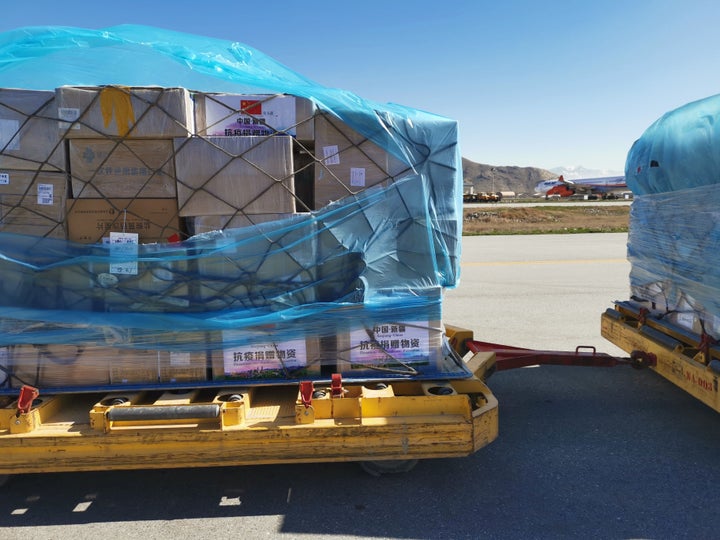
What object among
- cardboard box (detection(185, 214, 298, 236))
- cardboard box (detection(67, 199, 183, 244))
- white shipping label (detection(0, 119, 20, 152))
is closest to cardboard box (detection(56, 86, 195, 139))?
white shipping label (detection(0, 119, 20, 152))

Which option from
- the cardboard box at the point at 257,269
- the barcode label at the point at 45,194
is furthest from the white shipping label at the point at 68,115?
the cardboard box at the point at 257,269

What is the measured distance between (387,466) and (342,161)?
73.8 inches

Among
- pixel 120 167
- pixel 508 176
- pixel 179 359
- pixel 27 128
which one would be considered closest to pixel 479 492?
pixel 179 359

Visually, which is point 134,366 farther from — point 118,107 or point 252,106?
point 252,106

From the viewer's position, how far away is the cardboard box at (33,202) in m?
3.03

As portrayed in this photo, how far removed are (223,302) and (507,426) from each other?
2.37 metres

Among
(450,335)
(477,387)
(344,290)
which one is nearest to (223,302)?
(344,290)

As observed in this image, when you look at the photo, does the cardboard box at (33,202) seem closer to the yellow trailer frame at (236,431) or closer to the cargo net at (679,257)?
the yellow trailer frame at (236,431)

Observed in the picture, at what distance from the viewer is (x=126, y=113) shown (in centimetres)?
301

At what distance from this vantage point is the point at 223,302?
3113mm

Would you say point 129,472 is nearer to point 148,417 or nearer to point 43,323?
point 148,417

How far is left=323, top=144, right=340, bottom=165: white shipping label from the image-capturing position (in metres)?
3.15

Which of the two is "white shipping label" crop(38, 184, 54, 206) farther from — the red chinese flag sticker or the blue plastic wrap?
the red chinese flag sticker

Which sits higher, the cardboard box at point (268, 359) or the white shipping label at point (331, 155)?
the white shipping label at point (331, 155)
